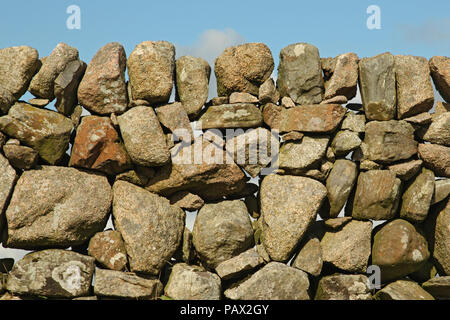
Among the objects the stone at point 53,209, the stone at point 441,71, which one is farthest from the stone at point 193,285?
the stone at point 441,71

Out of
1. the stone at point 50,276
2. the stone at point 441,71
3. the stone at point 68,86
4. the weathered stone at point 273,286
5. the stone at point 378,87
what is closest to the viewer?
the stone at point 50,276

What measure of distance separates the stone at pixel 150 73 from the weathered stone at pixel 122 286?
2271 millimetres

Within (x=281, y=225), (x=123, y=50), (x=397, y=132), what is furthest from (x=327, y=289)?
(x=123, y=50)

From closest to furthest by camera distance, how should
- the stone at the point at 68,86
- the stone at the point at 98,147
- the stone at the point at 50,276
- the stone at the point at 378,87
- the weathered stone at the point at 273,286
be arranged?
the stone at the point at 50,276 → the weathered stone at the point at 273,286 → the stone at the point at 98,147 → the stone at the point at 68,86 → the stone at the point at 378,87

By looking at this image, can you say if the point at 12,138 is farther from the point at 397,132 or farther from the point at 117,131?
the point at 397,132

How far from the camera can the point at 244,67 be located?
6355 mm

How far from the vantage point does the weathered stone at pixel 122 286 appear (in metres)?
5.77

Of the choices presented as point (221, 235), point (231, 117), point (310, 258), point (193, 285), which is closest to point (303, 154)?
point (231, 117)

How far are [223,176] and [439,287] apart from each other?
3230mm

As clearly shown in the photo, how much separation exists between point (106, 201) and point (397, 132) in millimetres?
3960

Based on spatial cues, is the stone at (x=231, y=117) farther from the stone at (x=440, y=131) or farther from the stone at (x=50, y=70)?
the stone at (x=440, y=131)

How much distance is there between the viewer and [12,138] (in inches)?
235

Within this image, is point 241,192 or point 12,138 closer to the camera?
point 12,138

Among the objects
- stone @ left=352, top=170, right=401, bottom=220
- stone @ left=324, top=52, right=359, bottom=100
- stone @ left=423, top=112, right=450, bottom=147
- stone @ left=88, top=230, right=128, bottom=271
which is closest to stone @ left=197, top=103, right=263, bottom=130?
stone @ left=324, top=52, right=359, bottom=100
